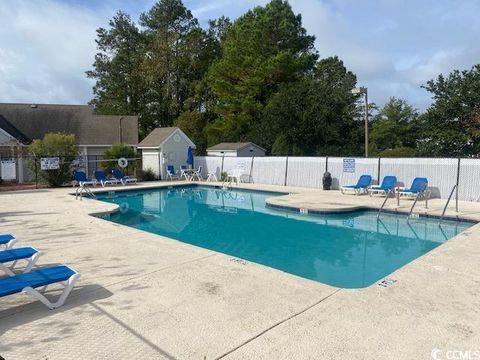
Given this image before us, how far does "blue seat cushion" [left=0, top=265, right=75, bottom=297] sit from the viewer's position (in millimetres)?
4004

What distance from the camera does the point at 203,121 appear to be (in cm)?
3659

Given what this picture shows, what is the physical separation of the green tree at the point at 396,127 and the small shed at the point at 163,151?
61.5 ft

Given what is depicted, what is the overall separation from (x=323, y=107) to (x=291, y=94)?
2480 mm

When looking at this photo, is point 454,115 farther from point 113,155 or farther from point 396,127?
point 396,127

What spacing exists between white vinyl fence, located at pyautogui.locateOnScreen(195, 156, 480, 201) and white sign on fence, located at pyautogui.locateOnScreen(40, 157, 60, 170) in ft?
27.0

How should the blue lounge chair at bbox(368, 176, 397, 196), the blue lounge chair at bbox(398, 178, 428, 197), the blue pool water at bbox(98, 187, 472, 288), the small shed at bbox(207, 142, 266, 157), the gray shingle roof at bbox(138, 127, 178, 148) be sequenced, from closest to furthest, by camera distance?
the blue pool water at bbox(98, 187, 472, 288)
the blue lounge chair at bbox(398, 178, 428, 197)
the blue lounge chair at bbox(368, 176, 397, 196)
the gray shingle roof at bbox(138, 127, 178, 148)
the small shed at bbox(207, 142, 266, 157)

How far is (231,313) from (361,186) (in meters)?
12.1

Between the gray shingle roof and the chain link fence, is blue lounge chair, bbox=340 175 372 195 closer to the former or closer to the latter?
the gray shingle roof

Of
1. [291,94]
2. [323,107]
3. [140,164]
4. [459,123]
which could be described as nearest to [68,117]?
[140,164]

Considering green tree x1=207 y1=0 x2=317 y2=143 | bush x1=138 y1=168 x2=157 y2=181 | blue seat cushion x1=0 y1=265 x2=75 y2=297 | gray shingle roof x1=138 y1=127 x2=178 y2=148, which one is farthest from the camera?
green tree x1=207 y1=0 x2=317 y2=143

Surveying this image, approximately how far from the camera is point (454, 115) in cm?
1739

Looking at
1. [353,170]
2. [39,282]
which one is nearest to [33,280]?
[39,282]

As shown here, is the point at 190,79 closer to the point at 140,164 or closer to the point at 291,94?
the point at 291,94

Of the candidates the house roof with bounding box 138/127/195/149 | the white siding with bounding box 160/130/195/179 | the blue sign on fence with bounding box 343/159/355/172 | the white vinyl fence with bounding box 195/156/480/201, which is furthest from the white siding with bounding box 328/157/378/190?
the house roof with bounding box 138/127/195/149
